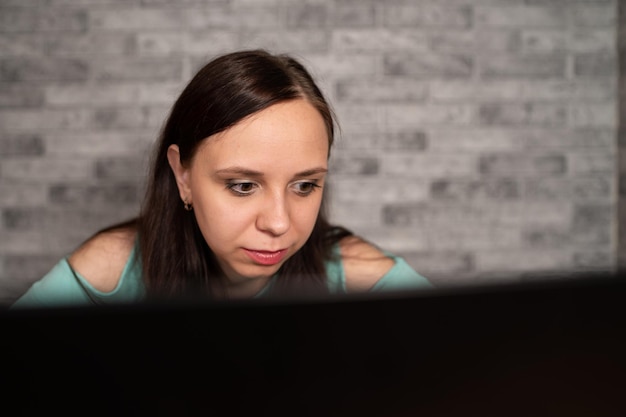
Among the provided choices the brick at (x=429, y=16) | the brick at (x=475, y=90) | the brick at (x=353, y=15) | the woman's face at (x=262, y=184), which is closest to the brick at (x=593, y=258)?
the brick at (x=475, y=90)

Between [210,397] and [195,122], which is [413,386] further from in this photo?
[195,122]

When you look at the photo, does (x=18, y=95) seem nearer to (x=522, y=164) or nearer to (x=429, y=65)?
(x=429, y=65)

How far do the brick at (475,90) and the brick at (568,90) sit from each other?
0.14 feet

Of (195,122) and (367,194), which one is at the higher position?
(195,122)

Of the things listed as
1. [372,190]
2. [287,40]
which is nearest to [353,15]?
[287,40]

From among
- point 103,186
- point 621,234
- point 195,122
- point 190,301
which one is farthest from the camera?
point 621,234

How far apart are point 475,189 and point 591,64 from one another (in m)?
0.67

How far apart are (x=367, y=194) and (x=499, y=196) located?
0.53 meters

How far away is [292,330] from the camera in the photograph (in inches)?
13.5

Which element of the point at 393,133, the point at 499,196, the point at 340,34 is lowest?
the point at 499,196

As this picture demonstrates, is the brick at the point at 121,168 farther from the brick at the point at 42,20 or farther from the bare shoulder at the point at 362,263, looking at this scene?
the bare shoulder at the point at 362,263

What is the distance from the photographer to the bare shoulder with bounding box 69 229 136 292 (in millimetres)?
1397

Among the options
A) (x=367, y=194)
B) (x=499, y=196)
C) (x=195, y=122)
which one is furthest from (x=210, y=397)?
(x=499, y=196)

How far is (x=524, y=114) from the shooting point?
235 centimetres
